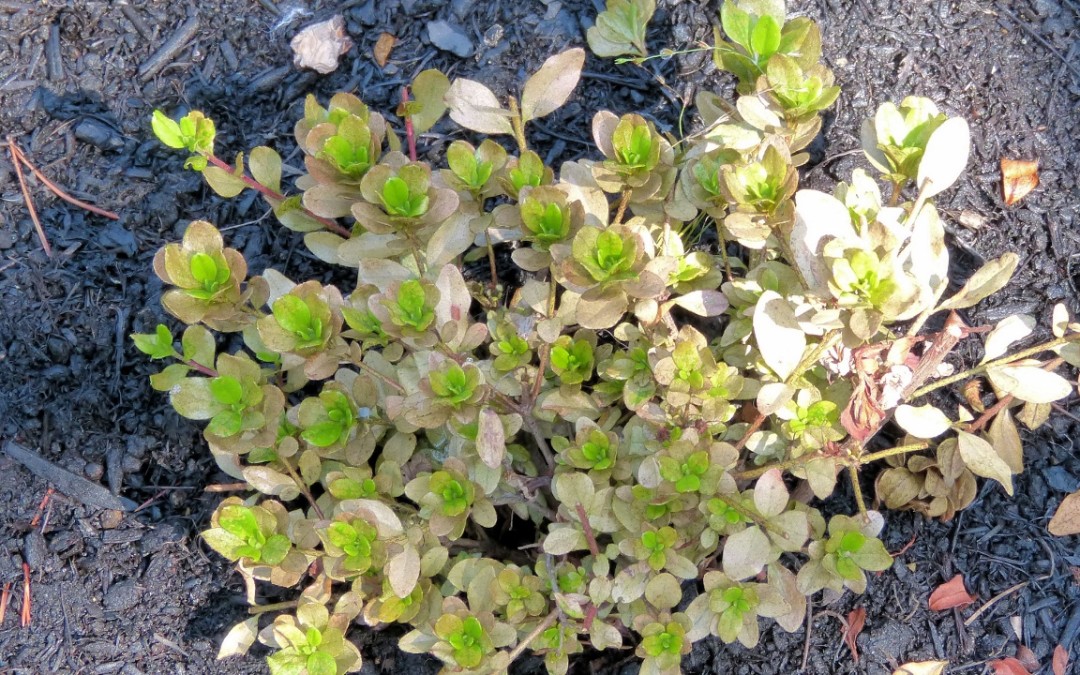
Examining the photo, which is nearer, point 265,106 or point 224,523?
point 224,523

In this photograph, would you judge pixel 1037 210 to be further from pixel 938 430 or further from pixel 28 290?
pixel 28 290

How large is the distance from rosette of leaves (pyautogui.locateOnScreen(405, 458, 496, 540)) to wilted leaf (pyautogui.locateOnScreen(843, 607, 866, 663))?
919 mm

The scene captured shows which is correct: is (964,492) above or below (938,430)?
below

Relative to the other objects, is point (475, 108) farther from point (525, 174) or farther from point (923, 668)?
point (923, 668)

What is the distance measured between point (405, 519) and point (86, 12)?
1.79m

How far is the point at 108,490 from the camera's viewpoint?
6.97 ft

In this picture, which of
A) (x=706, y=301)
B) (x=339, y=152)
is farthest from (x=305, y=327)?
(x=706, y=301)

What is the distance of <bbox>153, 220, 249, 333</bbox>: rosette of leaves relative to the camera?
5.26ft

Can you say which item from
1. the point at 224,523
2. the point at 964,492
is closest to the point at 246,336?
the point at 224,523

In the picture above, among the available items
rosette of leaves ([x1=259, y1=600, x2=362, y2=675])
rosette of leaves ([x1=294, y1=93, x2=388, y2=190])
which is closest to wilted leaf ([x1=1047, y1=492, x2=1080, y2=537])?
rosette of leaves ([x1=259, y1=600, x2=362, y2=675])

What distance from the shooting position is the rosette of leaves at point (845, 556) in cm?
163

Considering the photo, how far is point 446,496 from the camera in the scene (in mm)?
1700

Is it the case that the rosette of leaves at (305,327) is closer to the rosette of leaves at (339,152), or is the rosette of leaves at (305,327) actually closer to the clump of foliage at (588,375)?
the clump of foliage at (588,375)

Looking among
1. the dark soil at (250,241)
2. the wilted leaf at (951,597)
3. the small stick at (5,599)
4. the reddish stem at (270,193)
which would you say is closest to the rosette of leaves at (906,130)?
the dark soil at (250,241)
